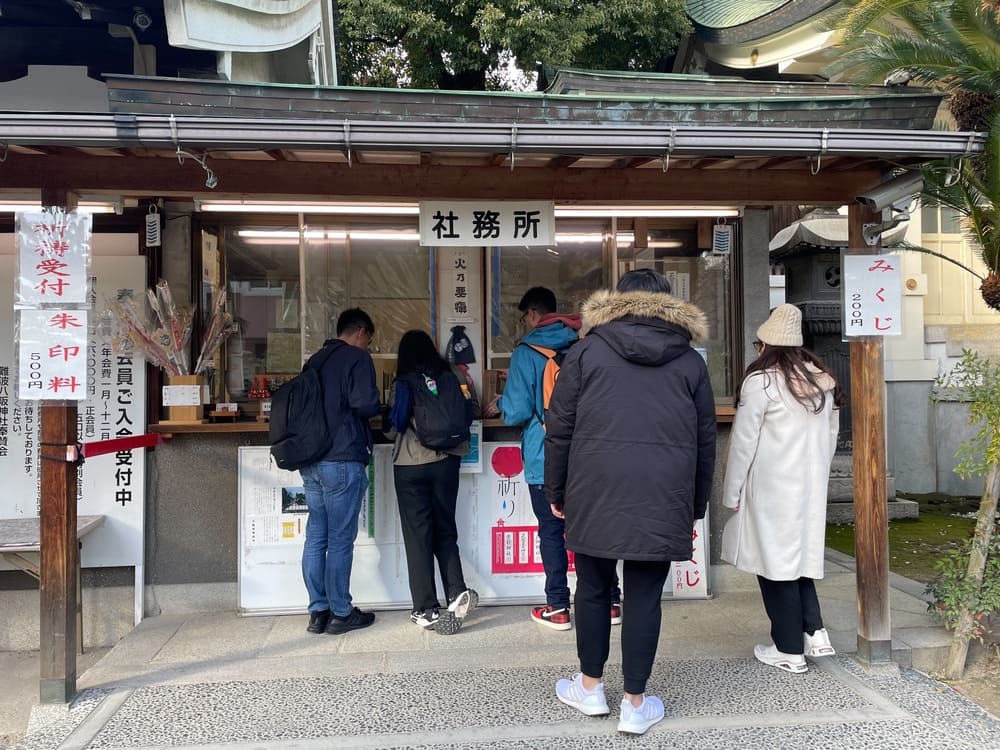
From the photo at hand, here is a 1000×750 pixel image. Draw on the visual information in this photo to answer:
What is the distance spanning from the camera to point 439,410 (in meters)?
4.62

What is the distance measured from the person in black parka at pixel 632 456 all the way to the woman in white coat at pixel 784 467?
67 cm

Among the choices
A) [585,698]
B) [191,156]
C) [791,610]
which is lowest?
[585,698]

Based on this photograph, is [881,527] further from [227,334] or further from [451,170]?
[227,334]

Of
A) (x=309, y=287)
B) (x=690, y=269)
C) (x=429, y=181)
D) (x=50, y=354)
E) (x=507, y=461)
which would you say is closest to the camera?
(x=50, y=354)

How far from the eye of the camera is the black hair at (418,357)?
15.4 ft

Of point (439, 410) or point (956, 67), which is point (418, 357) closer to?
point (439, 410)

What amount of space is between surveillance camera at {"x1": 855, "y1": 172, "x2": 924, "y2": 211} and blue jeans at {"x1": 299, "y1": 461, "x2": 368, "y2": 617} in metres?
3.35

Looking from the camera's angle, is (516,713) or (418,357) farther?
(418,357)

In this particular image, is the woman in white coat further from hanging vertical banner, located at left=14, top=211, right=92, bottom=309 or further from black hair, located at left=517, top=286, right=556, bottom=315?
hanging vertical banner, located at left=14, top=211, right=92, bottom=309

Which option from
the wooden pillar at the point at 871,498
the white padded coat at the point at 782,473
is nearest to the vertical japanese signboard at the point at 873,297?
the wooden pillar at the point at 871,498

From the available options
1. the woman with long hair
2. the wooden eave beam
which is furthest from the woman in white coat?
the woman with long hair

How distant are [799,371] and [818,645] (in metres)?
1.53

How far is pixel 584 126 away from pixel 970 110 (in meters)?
2.70

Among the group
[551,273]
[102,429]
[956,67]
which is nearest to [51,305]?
[102,429]
